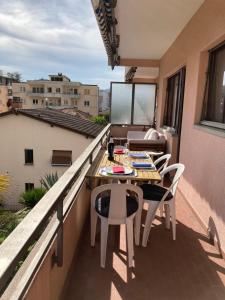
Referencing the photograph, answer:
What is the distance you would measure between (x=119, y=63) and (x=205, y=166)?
4.73 meters

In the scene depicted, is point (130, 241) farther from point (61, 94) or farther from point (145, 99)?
point (61, 94)

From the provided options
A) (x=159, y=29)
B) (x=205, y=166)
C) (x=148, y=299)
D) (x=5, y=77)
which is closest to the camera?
(x=148, y=299)

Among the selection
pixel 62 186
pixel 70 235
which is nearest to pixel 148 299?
pixel 70 235

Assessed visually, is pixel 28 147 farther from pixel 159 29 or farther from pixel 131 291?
pixel 131 291

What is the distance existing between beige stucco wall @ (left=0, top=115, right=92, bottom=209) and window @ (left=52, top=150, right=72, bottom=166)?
6.2 inches

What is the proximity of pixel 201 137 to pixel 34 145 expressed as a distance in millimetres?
10273

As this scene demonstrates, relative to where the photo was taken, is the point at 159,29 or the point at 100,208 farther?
the point at 159,29

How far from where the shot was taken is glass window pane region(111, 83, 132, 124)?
28.0 ft

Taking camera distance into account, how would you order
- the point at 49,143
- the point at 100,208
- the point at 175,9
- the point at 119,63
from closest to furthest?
the point at 100,208 → the point at 175,9 → the point at 119,63 → the point at 49,143

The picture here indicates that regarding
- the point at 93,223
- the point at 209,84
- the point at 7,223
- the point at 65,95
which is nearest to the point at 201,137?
the point at 209,84

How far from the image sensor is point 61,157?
41.0 ft

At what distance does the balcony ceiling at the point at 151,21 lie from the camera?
11.2 ft

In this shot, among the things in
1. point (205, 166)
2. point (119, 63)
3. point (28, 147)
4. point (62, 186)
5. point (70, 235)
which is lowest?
point (28, 147)

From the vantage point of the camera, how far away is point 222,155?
2.43 meters
